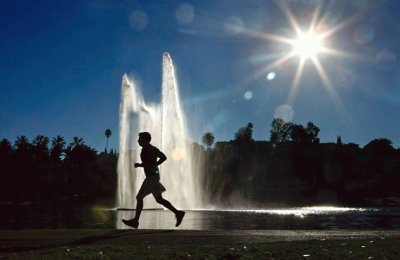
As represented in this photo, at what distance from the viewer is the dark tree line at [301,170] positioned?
108812 mm

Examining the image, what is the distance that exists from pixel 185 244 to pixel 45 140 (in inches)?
4090

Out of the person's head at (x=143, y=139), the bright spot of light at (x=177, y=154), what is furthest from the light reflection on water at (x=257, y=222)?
the bright spot of light at (x=177, y=154)

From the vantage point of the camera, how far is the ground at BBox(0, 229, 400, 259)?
7.04 m

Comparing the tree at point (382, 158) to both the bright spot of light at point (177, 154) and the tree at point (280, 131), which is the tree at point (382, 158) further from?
the bright spot of light at point (177, 154)

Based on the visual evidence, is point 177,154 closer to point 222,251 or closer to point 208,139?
point 222,251

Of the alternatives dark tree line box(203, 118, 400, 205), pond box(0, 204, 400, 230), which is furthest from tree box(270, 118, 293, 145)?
pond box(0, 204, 400, 230)

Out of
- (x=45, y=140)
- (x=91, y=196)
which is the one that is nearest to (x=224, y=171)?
(x=91, y=196)

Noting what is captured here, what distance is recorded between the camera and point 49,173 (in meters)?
105

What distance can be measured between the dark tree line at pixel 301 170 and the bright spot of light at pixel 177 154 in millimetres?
43915

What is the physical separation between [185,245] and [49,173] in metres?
103

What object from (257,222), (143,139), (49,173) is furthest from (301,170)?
(143,139)

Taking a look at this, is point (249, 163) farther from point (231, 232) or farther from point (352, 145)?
point (231, 232)

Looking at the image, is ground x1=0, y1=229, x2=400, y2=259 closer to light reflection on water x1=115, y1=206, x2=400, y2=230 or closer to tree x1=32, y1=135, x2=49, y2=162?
light reflection on water x1=115, y1=206, x2=400, y2=230

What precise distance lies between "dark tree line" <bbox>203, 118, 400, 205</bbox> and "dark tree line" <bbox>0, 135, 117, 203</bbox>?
2764 centimetres
